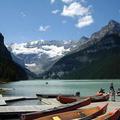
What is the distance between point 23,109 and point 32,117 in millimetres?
8908

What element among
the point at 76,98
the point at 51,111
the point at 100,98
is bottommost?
the point at 51,111

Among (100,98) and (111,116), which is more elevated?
(100,98)

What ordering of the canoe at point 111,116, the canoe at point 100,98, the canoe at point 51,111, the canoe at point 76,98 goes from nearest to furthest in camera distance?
the canoe at point 111,116 < the canoe at point 51,111 < the canoe at point 76,98 < the canoe at point 100,98

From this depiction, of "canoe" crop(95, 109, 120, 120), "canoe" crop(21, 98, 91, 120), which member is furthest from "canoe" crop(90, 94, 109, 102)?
"canoe" crop(95, 109, 120, 120)

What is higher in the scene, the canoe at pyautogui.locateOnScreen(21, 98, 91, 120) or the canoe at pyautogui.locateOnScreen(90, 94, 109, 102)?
the canoe at pyautogui.locateOnScreen(90, 94, 109, 102)

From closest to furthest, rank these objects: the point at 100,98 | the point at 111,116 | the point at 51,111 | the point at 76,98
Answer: the point at 111,116
the point at 51,111
the point at 76,98
the point at 100,98

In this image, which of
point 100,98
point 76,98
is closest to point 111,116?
point 76,98

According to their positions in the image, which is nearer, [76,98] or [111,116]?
[111,116]

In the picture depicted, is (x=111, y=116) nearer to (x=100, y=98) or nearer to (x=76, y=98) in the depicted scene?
(x=76, y=98)

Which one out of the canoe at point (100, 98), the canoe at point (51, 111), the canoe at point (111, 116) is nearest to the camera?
the canoe at point (111, 116)

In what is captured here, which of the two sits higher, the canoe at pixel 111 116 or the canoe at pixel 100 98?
the canoe at pixel 100 98

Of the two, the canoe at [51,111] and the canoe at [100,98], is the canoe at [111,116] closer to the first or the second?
the canoe at [51,111]

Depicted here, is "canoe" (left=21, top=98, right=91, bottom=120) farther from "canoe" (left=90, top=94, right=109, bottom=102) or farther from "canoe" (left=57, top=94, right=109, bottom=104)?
"canoe" (left=90, top=94, right=109, bottom=102)

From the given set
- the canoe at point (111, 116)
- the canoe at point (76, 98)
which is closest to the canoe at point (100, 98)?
the canoe at point (76, 98)
